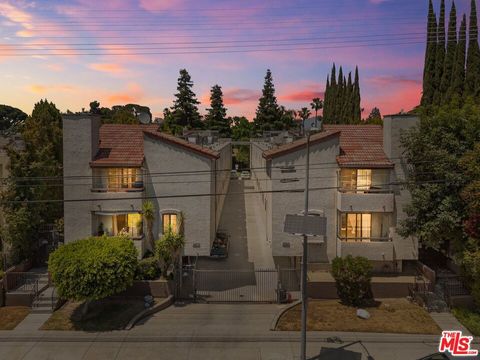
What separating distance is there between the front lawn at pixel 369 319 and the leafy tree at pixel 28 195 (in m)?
18.6

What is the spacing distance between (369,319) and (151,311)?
1244cm

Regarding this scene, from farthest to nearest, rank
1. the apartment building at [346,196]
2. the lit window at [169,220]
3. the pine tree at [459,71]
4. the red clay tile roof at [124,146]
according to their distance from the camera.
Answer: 1. the pine tree at [459,71]
2. the lit window at [169,220]
3. the apartment building at [346,196]
4. the red clay tile roof at [124,146]

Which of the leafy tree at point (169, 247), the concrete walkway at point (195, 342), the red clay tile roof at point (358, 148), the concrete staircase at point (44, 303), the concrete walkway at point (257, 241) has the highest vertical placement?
the red clay tile roof at point (358, 148)

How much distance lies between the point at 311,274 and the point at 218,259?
8.67m

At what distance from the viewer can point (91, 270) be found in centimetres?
2259

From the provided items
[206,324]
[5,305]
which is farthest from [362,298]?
[5,305]

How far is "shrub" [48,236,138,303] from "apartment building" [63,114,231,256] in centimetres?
422

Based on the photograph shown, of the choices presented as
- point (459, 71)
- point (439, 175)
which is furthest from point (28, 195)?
point (459, 71)

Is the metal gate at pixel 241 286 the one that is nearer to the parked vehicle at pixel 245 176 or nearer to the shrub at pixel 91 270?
the shrub at pixel 91 270

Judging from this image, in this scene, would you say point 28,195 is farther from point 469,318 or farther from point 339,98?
point 339,98

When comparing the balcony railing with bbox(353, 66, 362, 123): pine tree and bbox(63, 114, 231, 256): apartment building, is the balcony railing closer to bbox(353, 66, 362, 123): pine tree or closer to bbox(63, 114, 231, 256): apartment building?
bbox(63, 114, 231, 256): apartment building

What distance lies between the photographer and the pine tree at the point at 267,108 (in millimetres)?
92000

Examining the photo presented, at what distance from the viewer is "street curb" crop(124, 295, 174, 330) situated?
2342cm

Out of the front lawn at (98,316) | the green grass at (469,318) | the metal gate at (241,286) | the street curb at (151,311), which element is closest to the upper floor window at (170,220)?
the metal gate at (241,286)
